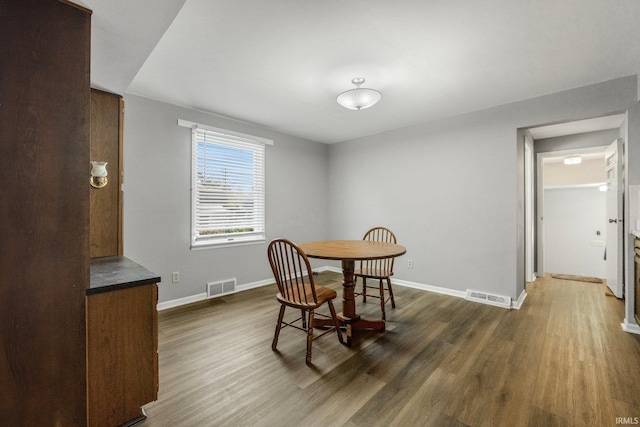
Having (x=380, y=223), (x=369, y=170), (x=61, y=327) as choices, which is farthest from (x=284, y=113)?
(x=61, y=327)

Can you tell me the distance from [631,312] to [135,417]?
4.06 metres

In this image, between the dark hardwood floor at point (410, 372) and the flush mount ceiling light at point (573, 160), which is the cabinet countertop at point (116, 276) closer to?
the dark hardwood floor at point (410, 372)

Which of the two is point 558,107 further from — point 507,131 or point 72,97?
point 72,97

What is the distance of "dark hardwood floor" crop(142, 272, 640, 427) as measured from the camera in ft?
4.90

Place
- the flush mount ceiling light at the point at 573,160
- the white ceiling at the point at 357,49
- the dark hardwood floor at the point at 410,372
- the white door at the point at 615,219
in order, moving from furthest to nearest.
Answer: the flush mount ceiling light at the point at 573,160 → the white door at the point at 615,219 → the white ceiling at the point at 357,49 → the dark hardwood floor at the point at 410,372

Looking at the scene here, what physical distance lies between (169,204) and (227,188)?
0.77 meters

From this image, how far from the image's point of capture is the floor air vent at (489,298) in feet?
10.3

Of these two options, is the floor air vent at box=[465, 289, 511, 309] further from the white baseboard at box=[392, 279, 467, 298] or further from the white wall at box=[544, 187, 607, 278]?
the white wall at box=[544, 187, 607, 278]

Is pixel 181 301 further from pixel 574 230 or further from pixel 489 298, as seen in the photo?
pixel 574 230

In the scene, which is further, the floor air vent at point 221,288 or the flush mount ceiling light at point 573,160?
the flush mount ceiling light at point 573,160

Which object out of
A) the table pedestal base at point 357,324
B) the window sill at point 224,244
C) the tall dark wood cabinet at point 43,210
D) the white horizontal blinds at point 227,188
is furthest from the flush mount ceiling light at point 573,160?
the tall dark wood cabinet at point 43,210

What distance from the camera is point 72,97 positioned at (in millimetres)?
1248

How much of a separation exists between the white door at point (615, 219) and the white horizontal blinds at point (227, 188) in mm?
4580

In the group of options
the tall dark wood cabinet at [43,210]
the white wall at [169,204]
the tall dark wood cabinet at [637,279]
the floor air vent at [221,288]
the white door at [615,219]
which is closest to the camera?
the tall dark wood cabinet at [43,210]
